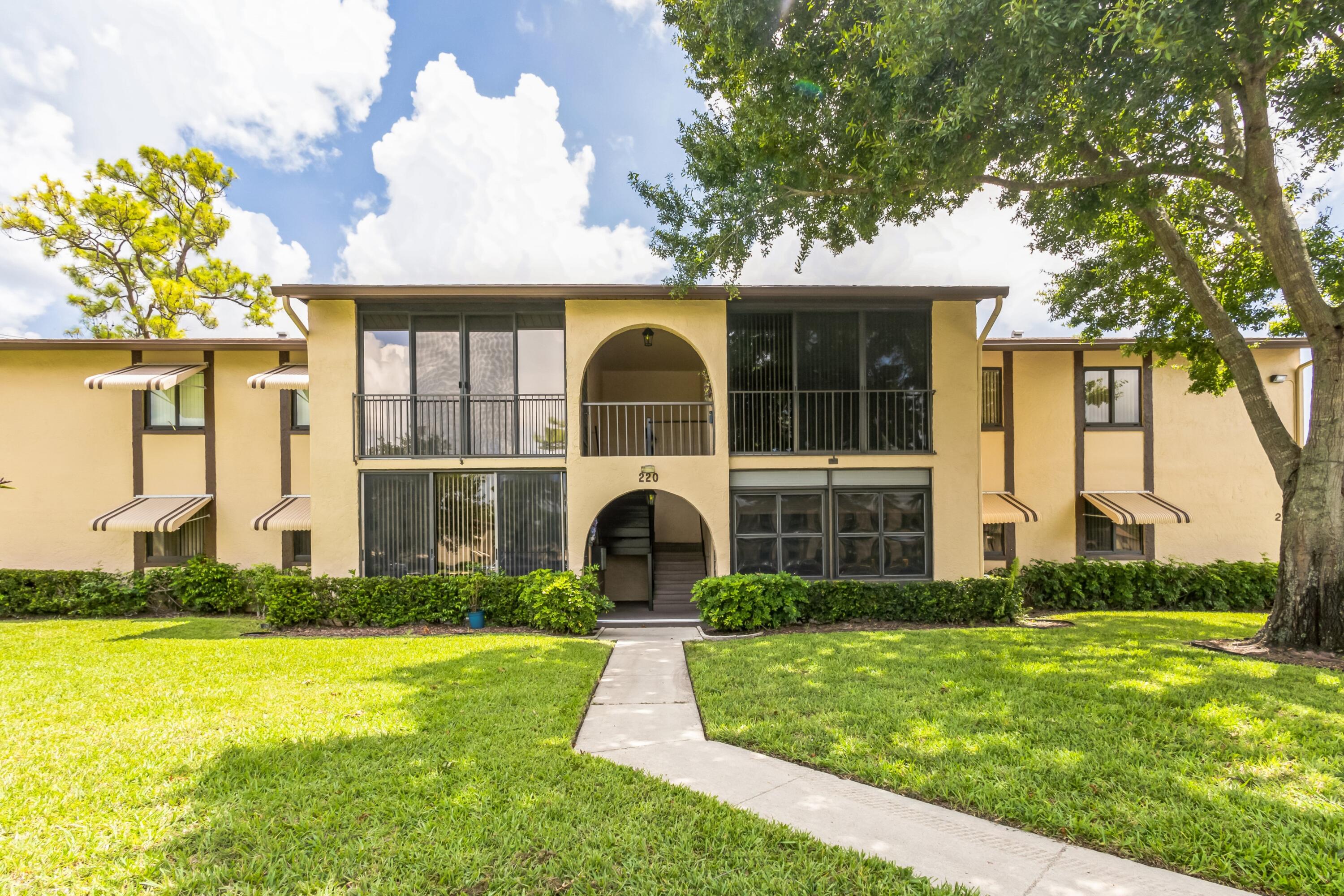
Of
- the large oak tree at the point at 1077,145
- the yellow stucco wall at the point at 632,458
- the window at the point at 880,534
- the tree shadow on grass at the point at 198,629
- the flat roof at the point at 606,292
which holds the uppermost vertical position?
the large oak tree at the point at 1077,145

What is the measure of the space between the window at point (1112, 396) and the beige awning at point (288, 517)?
1852 cm

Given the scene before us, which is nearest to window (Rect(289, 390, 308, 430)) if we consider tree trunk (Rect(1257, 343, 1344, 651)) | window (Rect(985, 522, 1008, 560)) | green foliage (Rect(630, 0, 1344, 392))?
green foliage (Rect(630, 0, 1344, 392))

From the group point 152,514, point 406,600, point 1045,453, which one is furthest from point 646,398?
point 152,514

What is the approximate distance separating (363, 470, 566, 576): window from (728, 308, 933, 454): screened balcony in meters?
4.15

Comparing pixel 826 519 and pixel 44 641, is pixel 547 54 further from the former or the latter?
pixel 44 641

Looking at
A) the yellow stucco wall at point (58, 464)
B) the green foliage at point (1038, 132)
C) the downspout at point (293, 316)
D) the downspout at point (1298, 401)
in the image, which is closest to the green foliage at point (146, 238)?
the yellow stucco wall at point (58, 464)

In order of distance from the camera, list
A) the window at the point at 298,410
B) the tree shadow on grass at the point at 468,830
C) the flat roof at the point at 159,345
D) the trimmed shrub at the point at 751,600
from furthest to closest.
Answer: the window at the point at 298,410
the flat roof at the point at 159,345
the trimmed shrub at the point at 751,600
the tree shadow on grass at the point at 468,830

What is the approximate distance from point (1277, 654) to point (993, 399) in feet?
24.0

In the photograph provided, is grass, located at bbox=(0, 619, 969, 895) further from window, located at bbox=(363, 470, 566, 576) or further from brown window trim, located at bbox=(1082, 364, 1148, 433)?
brown window trim, located at bbox=(1082, 364, 1148, 433)

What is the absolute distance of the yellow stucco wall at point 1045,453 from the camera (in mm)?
13297

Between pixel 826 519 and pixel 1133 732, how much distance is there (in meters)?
6.43

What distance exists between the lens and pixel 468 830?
10.7 feet

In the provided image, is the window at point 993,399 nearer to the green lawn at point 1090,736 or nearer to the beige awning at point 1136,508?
the beige awning at point 1136,508

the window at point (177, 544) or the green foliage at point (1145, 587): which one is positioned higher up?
the window at point (177, 544)
